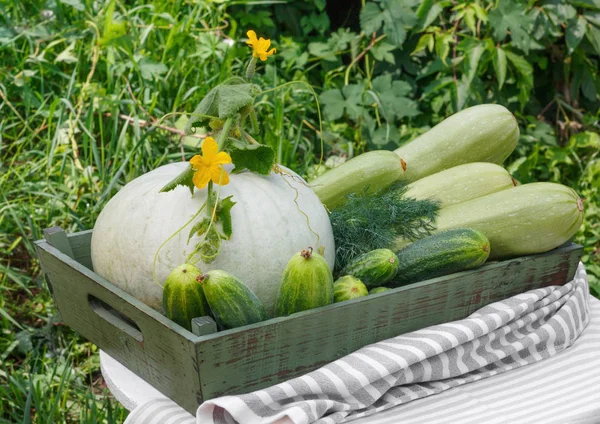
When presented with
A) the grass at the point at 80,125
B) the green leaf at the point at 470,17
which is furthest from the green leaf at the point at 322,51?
the green leaf at the point at 470,17

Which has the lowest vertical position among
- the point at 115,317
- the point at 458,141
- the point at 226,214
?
the point at 115,317

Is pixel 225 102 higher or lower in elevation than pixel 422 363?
higher

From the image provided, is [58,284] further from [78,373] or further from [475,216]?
[78,373]

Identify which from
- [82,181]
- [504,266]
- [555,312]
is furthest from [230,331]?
[82,181]

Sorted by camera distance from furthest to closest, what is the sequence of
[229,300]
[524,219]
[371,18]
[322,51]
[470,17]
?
[322,51], [371,18], [470,17], [524,219], [229,300]

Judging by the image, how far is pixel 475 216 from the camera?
1.77 metres

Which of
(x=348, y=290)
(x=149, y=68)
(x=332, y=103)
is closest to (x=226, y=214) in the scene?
(x=348, y=290)

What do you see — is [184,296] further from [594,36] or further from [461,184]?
[594,36]

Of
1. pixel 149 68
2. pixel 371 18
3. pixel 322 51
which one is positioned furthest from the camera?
pixel 322 51

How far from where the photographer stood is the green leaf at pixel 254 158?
155 centimetres

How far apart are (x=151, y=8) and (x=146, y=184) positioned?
2.03 metres

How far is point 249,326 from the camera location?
4.53 ft

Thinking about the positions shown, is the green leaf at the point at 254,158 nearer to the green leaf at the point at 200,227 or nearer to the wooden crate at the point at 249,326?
the green leaf at the point at 200,227

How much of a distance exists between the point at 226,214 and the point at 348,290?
0.27 meters
